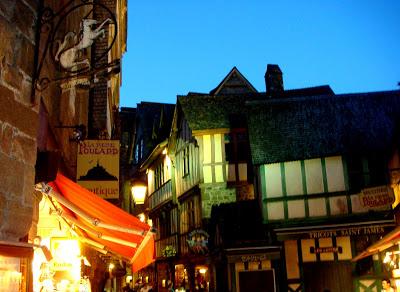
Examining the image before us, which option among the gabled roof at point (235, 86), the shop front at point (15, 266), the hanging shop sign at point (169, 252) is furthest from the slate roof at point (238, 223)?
the shop front at point (15, 266)

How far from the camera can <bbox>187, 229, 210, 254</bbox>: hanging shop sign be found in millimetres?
20011

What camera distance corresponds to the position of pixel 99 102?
1303cm

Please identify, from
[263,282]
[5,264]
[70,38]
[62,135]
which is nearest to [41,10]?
[70,38]

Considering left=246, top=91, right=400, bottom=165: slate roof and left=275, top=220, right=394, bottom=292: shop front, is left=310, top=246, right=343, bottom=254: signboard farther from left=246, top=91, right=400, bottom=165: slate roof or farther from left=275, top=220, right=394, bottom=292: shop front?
left=246, top=91, right=400, bottom=165: slate roof

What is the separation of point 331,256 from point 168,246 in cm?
1059

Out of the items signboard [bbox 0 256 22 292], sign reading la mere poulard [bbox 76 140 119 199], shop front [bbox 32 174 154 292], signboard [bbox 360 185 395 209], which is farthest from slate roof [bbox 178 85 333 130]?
signboard [bbox 0 256 22 292]

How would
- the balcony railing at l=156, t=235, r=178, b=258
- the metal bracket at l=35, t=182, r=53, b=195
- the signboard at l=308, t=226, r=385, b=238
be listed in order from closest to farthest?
the metal bracket at l=35, t=182, r=53, b=195 → the signboard at l=308, t=226, r=385, b=238 → the balcony railing at l=156, t=235, r=178, b=258

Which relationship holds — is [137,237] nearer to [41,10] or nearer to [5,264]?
[5,264]

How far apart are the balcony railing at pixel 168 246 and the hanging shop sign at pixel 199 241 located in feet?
15.7

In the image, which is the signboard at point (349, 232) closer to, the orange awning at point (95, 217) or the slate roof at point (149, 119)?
the orange awning at point (95, 217)

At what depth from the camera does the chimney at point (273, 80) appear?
25609mm

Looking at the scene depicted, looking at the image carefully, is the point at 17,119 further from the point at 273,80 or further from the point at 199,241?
the point at 273,80

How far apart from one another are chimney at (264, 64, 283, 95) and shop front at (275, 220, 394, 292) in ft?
32.0

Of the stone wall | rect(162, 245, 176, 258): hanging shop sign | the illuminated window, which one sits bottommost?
rect(162, 245, 176, 258): hanging shop sign
